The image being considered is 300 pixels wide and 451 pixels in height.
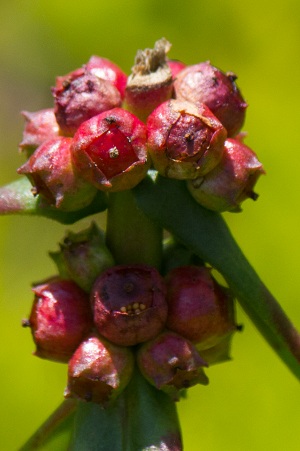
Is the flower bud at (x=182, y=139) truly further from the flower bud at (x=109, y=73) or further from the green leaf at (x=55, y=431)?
the green leaf at (x=55, y=431)

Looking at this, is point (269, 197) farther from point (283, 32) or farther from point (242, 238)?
point (283, 32)

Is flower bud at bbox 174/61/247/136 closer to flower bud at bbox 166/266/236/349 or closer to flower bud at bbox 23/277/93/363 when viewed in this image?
flower bud at bbox 166/266/236/349

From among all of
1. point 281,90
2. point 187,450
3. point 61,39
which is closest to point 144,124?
point 187,450

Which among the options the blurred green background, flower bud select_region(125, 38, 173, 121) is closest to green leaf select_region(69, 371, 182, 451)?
flower bud select_region(125, 38, 173, 121)

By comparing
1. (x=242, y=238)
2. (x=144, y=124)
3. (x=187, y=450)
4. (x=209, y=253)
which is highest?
(x=144, y=124)

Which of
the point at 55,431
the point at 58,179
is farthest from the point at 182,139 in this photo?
the point at 55,431

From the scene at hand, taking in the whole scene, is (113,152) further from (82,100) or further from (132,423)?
(132,423)

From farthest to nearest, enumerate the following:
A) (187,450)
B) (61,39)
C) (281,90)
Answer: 1. (61,39)
2. (281,90)
3. (187,450)

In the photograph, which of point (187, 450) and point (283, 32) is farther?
point (283, 32)
